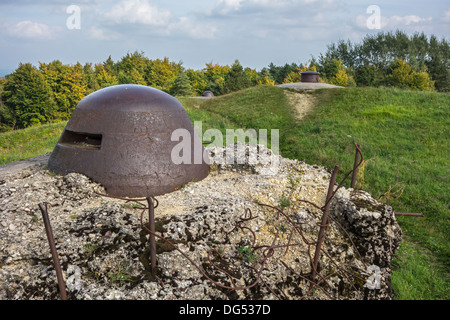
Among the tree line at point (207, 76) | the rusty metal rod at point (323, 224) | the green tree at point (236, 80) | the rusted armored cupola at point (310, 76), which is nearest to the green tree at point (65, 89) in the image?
the tree line at point (207, 76)

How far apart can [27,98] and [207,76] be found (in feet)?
81.0

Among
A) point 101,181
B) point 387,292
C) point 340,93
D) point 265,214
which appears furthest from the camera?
point 340,93

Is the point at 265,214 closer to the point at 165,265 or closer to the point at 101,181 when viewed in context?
the point at 165,265

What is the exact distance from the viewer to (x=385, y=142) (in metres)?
11.4

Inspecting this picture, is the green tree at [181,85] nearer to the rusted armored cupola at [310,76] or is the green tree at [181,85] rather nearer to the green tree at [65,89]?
the green tree at [65,89]

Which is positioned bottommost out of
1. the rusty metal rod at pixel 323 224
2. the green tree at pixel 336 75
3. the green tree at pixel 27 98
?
the rusty metal rod at pixel 323 224

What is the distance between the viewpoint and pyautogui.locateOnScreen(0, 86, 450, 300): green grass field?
5.67m

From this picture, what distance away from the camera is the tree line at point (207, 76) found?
33.2m

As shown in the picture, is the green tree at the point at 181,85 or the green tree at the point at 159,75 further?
the green tree at the point at 159,75

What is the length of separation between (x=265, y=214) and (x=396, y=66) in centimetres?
4007

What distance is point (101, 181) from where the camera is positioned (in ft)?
16.2

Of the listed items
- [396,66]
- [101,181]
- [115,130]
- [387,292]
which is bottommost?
[387,292]

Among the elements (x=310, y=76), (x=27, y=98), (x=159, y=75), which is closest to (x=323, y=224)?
(x=310, y=76)

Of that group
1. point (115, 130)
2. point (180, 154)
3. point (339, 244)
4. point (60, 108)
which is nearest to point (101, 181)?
point (115, 130)
